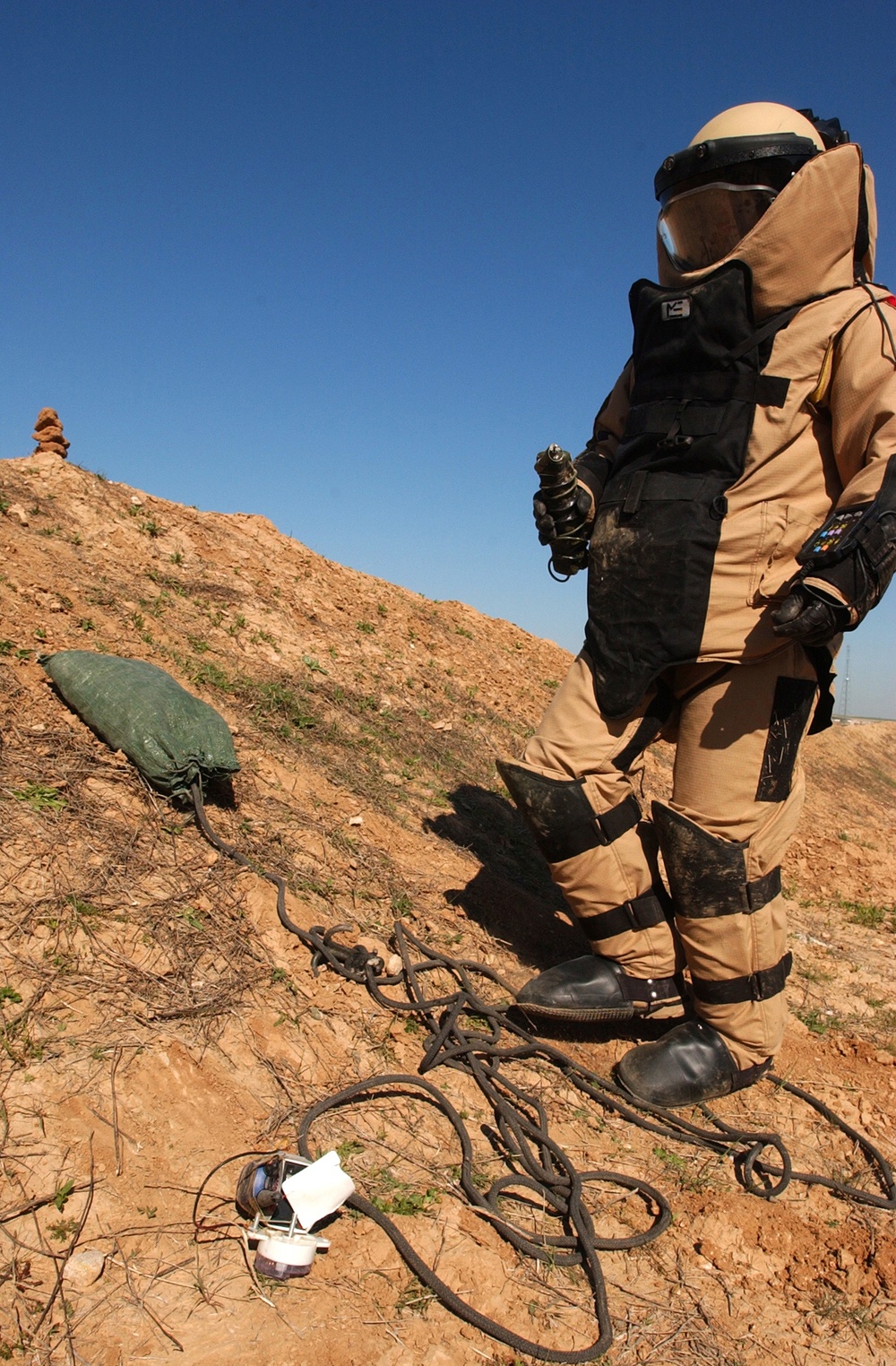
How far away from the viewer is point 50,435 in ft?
20.3

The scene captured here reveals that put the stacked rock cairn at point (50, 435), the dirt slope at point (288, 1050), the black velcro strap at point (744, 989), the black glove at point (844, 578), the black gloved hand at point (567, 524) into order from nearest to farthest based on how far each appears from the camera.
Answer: the dirt slope at point (288, 1050), the black glove at point (844, 578), the black velcro strap at point (744, 989), the black gloved hand at point (567, 524), the stacked rock cairn at point (50, 435)

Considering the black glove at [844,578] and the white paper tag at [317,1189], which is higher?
the black glove at [844,578]

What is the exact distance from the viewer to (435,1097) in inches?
92.1

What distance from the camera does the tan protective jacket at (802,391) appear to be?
251 centimetres

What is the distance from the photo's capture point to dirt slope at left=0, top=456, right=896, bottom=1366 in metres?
1.71

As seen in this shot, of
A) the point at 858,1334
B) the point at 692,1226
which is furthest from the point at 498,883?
the point at 858,1334

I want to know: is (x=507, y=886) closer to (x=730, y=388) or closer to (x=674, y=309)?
(x=730, y=388)

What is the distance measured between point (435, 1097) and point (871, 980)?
2382 mm

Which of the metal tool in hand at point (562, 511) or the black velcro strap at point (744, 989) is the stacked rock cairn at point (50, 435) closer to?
the metal tool in hand at point (562, 511)

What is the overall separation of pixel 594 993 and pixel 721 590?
125 centimetres

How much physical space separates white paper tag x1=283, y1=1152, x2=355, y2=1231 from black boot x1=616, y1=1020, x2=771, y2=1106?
1.06 metres

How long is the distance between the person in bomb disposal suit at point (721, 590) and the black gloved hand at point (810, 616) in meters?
0.08

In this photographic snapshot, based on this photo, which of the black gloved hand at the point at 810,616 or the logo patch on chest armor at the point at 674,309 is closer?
the black gloved hand at the point at 810,616

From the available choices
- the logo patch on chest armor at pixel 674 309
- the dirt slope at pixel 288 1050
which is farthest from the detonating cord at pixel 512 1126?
the logo patch on chest armor at pixel 674 309
